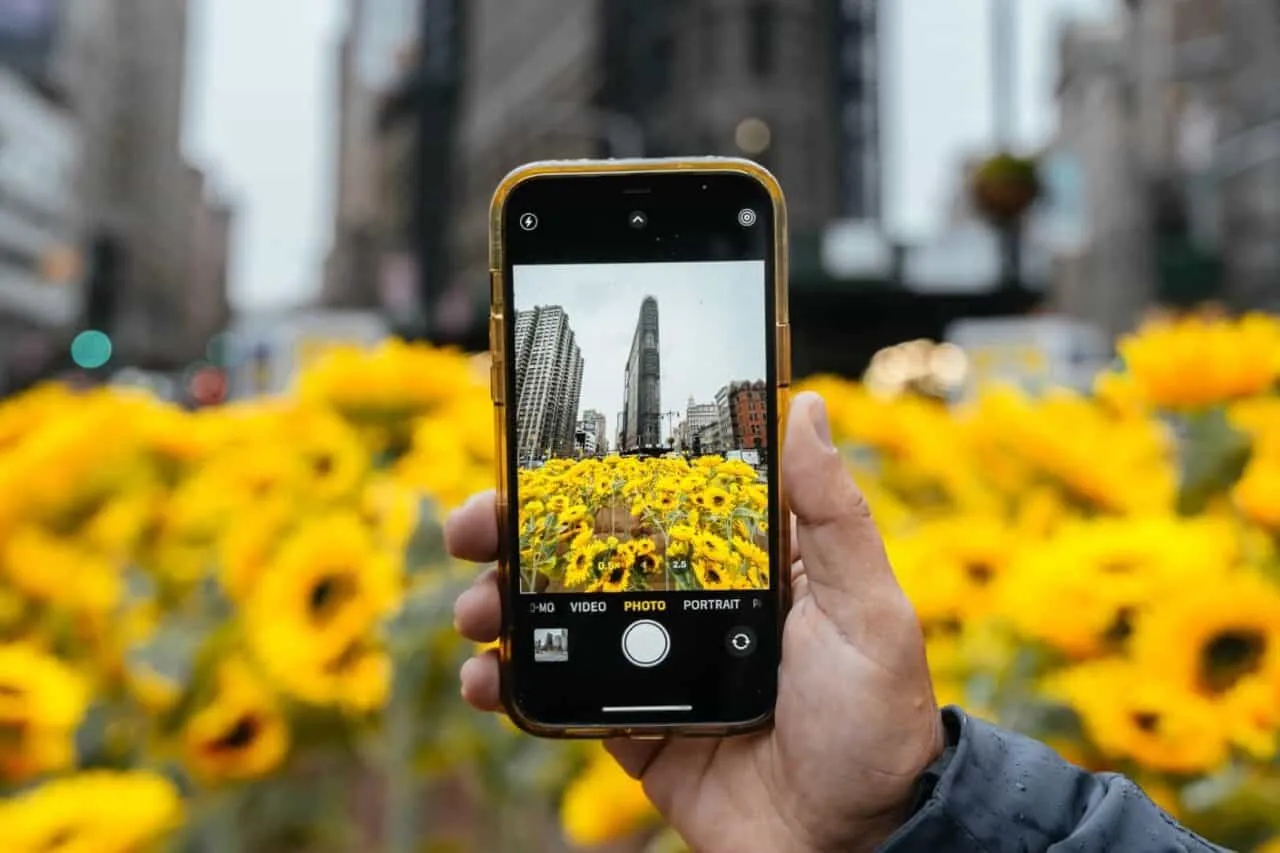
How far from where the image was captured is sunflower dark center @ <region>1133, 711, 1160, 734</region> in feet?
2.72

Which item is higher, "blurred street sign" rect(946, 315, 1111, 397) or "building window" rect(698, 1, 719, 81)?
"building window" rect(698, 1, 719, 81)

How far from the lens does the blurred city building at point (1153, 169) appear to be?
20984 millimetres

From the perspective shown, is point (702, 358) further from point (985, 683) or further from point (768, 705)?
point (985, 683)

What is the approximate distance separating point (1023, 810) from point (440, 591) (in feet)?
1.61

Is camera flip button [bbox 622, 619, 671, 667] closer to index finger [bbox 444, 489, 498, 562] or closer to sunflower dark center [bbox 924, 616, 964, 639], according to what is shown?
index finger [bbox 444, 489, 498, 562]

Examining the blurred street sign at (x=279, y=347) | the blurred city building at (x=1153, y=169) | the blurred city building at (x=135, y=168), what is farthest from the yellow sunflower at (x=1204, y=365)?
the blurred city building at (x=135, y=168)

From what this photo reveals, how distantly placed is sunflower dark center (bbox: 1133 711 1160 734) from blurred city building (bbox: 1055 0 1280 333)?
1911 centimetres

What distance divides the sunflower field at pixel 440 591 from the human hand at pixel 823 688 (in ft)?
0.21

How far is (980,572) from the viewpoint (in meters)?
1.09

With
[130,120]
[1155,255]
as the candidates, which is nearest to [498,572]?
[1155,255]

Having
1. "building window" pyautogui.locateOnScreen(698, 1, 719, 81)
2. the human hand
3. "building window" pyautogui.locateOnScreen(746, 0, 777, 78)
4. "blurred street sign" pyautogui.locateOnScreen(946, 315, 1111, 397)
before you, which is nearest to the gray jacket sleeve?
the human hand

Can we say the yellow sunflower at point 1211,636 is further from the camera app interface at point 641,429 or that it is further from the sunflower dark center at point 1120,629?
the camera app interface at point 641,429

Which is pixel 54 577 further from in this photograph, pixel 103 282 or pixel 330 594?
pixel 103 282

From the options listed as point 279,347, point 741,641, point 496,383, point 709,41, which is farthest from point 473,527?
point 709,41
